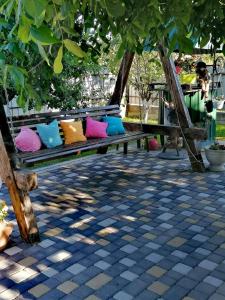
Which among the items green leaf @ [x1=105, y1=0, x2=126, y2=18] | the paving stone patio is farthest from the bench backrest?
green leaf @ [x1=105, y1=0, x2=126, y2=18]

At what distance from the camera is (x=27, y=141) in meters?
4.75

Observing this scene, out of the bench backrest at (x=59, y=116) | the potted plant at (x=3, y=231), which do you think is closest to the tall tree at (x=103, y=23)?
the potted plant at (x=3, y=231)

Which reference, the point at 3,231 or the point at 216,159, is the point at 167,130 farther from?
the point at 3,231

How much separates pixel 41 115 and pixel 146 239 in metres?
2.57

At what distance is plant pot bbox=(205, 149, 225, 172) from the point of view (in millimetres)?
5328

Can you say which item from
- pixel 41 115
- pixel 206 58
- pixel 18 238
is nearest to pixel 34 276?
pixel 18 238

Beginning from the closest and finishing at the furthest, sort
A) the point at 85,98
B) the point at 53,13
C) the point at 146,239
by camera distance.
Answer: the point at 53,13, the point at 146,239, the point at 85,98

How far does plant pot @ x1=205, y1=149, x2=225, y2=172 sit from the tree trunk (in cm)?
189

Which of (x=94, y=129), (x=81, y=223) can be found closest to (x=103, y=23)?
(x=81, y=223)

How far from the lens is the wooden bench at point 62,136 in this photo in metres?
4.54

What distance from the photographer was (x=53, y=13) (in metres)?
1.13

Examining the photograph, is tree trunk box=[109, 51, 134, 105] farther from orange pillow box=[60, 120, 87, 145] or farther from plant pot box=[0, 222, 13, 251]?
plant pot box=[0, 222, 13, 251]

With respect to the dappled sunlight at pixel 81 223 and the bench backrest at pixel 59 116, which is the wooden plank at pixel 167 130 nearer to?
the bench backrest at pixel 59 116

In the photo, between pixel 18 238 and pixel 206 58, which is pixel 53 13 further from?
pixel 206 58
